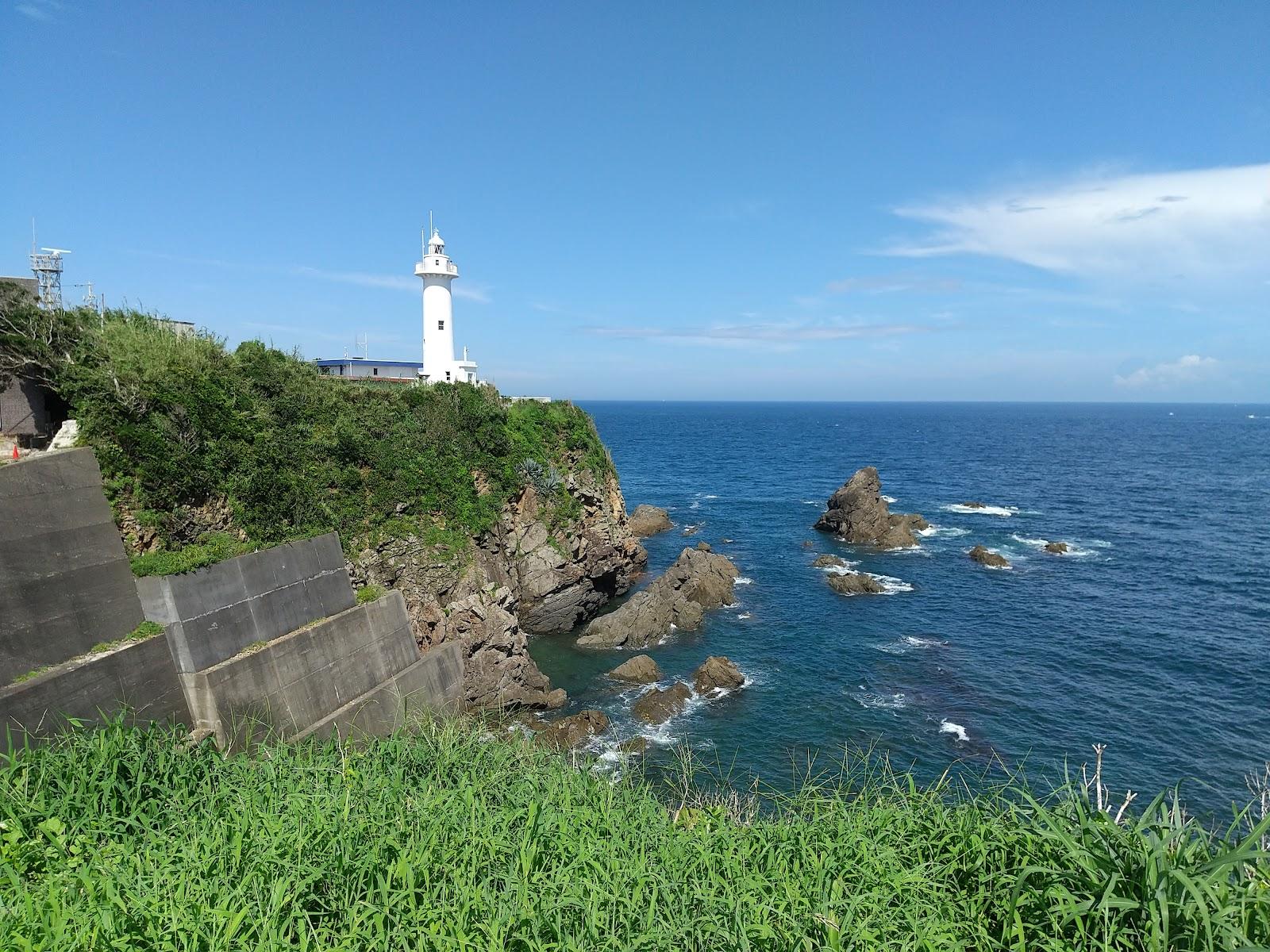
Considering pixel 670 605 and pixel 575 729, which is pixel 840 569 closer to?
pixel 670 605

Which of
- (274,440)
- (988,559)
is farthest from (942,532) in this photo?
(274,440)

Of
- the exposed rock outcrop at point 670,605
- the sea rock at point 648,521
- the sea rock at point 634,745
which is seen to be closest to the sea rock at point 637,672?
the exposed rock outcrop at point 670,605

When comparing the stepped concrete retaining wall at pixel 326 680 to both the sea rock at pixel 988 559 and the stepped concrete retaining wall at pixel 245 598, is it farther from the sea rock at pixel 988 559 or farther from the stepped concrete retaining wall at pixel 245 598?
the sea rock at pixel 988 559

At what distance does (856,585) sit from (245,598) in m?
30.5

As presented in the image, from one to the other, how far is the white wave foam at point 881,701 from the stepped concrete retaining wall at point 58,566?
22.5 metres

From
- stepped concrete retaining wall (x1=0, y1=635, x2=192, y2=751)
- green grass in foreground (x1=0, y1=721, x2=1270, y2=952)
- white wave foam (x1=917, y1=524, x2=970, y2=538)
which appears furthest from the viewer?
white wave foam (x1=917, y1=524, x2=970, y2=538)

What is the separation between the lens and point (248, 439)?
1916 centimetres

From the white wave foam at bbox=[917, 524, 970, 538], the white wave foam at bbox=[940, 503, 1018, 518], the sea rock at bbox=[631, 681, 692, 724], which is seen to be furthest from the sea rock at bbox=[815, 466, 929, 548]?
the sea rock at bbox=[631, 681, 692, 724]

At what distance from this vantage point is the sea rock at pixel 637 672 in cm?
2622

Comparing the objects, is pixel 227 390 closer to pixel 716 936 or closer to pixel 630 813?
pixel 630 813

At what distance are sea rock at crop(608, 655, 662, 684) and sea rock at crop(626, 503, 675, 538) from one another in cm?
2247

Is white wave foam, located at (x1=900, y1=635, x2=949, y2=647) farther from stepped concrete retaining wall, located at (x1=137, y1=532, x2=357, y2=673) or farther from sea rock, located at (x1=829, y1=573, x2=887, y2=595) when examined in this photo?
stepped concrete retaining wall, located at (x1=137, y1=532, x2=357, y2=673)

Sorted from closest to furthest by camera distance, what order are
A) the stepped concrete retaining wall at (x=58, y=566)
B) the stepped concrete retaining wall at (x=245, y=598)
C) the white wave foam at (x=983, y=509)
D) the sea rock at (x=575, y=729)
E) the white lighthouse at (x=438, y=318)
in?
the stepped concrete retaining wall at (x=58, y=566), the stepped concrete retaining wall at (x=245, y=598), the sea rock at (x=575, y=729), the white lighthouse at (x=438, y=318), the white wave foam at (x=983, y=509)

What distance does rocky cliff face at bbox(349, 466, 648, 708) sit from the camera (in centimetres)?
2358
